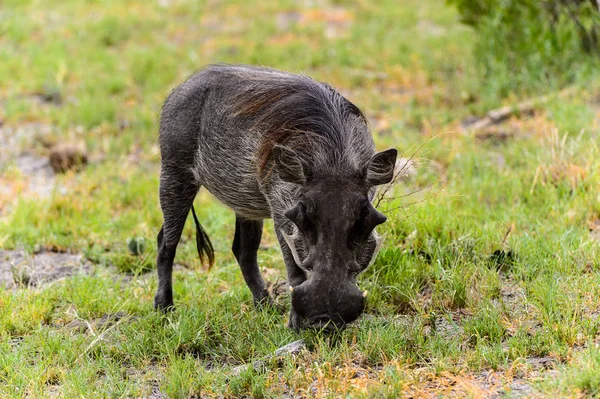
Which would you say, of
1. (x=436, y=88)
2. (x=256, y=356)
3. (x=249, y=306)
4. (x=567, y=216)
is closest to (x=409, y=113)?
(x=436, y=88)

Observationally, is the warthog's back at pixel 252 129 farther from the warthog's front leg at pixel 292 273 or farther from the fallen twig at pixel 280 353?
the fallen twig at pixel 280 353

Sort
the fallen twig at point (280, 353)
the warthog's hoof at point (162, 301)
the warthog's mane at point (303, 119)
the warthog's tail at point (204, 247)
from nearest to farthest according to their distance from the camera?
1. the fallen twig at point (280, 353)
2. the warthog's mane at point (303, 119)
3. the warthog's hoof at point (162, 301)
4. the warthog's tail at point (204, 247)

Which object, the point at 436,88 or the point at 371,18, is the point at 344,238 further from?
the point at 371,18

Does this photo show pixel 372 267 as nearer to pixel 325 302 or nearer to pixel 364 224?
pixel 364 224

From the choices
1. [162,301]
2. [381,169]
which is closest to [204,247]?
[162,301]

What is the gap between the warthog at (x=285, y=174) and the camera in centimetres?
345

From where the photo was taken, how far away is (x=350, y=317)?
3395mm

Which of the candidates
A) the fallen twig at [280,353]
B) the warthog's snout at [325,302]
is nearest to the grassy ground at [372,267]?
the fallen twig at [280,353]

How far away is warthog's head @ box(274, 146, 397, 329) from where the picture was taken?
3.37m

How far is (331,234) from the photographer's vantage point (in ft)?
11.3

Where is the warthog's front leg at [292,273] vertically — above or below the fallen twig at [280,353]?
above

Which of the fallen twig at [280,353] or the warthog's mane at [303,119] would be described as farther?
the warthog's mane at [303,119]

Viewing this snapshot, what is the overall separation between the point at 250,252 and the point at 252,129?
A: 882 millimetres

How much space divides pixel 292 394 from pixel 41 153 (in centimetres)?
505
